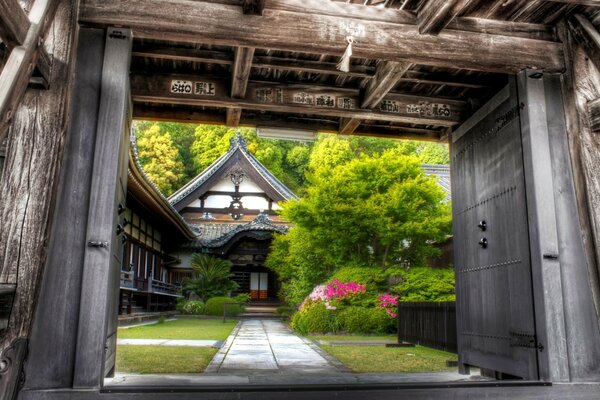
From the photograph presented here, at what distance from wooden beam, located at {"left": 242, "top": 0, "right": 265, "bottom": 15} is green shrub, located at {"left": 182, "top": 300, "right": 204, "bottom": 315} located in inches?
728

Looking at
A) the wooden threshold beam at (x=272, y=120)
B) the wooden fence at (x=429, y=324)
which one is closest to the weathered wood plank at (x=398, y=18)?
the wooden threshold beam at (x=272, y=120)

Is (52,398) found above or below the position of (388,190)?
below

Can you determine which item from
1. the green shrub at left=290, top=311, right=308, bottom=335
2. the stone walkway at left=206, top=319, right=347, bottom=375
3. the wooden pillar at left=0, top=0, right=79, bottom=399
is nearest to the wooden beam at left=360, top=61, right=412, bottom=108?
the wooden pillar at left=0, top=0, right=79, bottom=399

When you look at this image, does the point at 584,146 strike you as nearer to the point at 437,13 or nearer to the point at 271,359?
the point at 437,13

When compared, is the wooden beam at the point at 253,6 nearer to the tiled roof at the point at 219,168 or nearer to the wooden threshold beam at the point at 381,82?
the wooden threshold beam at the point at 381,82

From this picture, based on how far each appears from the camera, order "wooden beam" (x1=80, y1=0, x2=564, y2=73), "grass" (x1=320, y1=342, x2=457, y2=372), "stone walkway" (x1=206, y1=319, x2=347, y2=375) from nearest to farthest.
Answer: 1. "wooden beam" (x1=80, y1=0, x2=564, y2=73)
2. "stone walkway" (x1=206, y1=319, x2=347, y2=375)
3. "grass" (x1=320, y1=342, x2=457, y2=372)

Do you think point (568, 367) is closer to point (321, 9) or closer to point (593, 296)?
point (593, 296)

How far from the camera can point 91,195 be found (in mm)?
3750

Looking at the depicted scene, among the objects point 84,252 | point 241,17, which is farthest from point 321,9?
point 84,252

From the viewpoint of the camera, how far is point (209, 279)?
22.1m

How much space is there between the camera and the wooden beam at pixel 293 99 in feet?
18.8

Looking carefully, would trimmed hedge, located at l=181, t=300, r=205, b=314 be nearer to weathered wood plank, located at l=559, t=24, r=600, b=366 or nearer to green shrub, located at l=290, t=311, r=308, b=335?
green shrub, located at l=290, t=311, r=308, b=335

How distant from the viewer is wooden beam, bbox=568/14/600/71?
431 cm

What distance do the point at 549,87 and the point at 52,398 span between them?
475 centimetres
